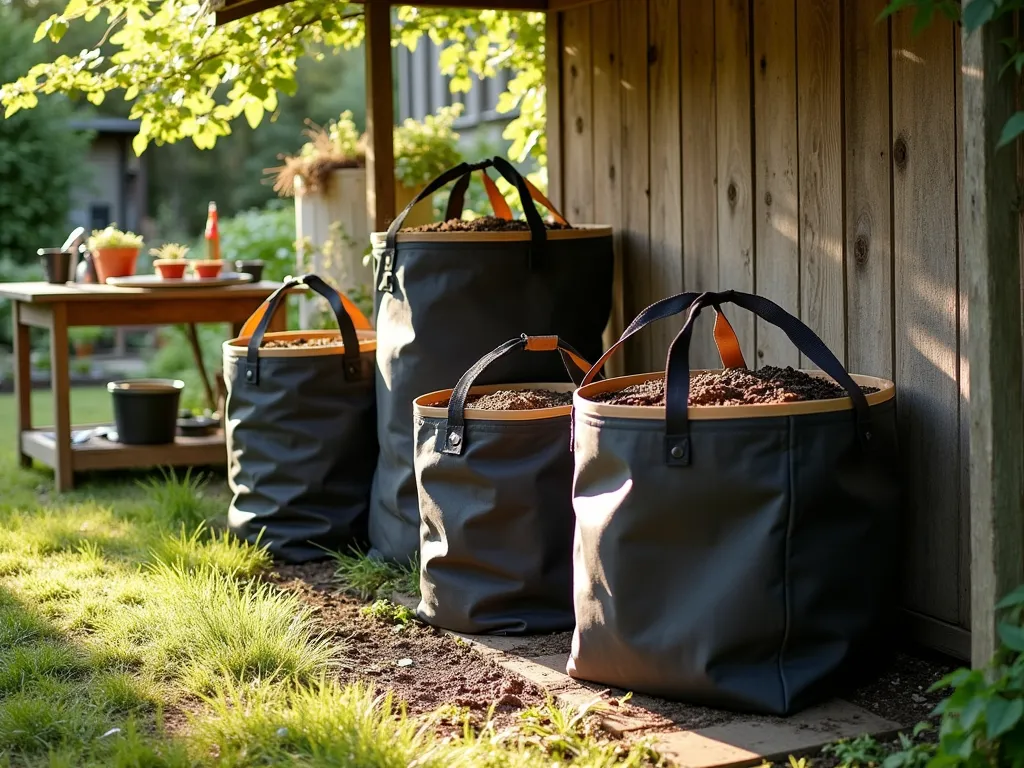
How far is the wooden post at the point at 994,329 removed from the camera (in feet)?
6.90

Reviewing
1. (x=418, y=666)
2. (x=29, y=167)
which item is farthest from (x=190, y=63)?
(x=29, y=167)

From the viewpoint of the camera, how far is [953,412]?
8.91 ft

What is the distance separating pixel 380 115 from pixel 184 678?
2072 mm

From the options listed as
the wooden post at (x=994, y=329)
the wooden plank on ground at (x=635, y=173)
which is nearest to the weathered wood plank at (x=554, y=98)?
the wooden plank on ground at (x=635, y=173)

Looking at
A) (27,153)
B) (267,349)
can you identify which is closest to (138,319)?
(267,349)

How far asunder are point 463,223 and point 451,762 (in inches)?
70.7

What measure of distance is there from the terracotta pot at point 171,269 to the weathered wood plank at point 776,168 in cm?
271

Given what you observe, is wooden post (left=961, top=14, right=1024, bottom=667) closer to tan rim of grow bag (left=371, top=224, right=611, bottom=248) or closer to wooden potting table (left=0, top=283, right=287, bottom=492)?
tan rim of grow bag (left=371, top=224, right=611, bottom=248)

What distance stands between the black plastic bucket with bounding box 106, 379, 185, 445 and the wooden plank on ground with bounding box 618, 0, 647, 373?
2.12m

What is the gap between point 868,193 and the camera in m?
2.93

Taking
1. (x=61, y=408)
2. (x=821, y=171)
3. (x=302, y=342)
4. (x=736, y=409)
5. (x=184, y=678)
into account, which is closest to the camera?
(x=736, y=409)

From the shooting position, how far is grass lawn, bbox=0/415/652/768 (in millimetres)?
2252

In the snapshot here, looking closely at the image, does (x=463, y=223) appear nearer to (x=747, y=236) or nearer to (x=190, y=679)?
(x=747, y=236)

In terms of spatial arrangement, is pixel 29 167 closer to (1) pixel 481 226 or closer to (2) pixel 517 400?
(1) pixel 481 226
